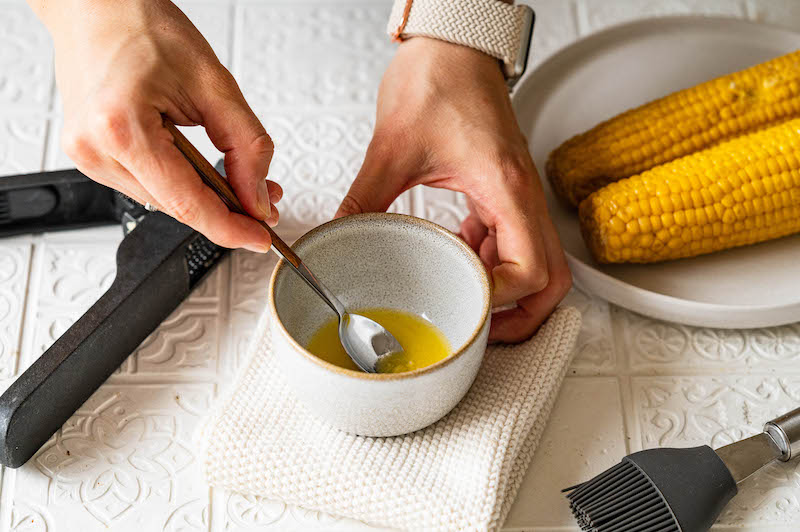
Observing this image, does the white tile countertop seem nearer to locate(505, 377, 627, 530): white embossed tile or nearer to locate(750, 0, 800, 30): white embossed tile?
locate(505, 377, 627, 530): white embossed tile

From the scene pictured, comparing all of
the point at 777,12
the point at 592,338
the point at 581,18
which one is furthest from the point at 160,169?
the point at 777,12

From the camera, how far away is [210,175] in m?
0.56

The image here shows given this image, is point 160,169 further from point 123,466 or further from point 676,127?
point 676,127

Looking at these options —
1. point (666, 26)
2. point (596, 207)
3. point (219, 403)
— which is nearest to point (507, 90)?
point (596, 207)

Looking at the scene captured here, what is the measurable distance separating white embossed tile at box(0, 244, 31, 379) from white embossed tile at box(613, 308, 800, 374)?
1.73 feet

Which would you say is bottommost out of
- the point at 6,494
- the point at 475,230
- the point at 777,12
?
the point at 6,494

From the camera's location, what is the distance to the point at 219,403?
0.67 m

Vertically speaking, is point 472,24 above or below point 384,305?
above

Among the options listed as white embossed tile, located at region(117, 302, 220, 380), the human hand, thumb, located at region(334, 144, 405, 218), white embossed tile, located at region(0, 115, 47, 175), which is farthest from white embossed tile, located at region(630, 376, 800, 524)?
white embossed tile, located at region(0, 115, 47, 175)

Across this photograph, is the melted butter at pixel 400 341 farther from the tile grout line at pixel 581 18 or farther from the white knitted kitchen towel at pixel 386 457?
the tile grout line at pixel 581 18

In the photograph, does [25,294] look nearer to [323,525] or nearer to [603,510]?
[323,525]

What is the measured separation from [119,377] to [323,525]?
0.22 meters

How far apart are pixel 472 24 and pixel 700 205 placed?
261 millimetres

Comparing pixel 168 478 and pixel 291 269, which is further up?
pixel 291 269
